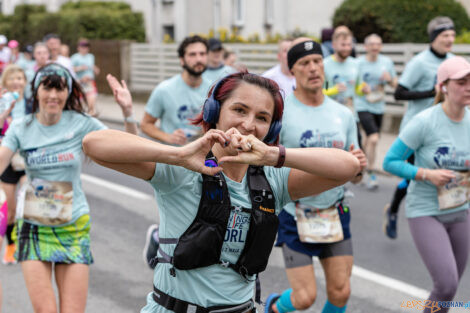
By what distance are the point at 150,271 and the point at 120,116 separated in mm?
12689

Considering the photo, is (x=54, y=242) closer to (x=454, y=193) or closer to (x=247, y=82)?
(x=247, y=82)

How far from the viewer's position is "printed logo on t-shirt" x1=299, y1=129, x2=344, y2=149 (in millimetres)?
4586

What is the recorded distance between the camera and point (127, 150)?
Answer: 8.18 ft

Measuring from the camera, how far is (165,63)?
2366cm

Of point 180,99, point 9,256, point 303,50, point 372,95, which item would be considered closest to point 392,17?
point 372,95

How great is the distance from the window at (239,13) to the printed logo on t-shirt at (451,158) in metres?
25.5

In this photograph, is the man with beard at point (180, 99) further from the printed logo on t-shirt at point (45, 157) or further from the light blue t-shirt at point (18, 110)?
the light blue t-shirt at point (18, 110)

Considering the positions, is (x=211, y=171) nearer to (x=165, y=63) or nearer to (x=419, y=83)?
(x=419, y=83)

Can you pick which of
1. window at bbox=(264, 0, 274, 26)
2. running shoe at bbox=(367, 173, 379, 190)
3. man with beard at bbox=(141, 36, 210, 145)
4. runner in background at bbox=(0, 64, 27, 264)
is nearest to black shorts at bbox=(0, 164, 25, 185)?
runner in background at bbox=(0, 64, 27, 264)

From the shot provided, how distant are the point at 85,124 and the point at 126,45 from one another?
69.8 feet

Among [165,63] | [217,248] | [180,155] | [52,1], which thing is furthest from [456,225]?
[52,1]

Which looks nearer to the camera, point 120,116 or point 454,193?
point 454,193

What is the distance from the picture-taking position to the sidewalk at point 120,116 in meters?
12.1

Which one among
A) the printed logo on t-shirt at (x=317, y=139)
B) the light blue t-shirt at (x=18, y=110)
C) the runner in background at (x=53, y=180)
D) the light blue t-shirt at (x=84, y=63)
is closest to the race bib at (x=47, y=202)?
the runner in background at (x=53, y=180)
